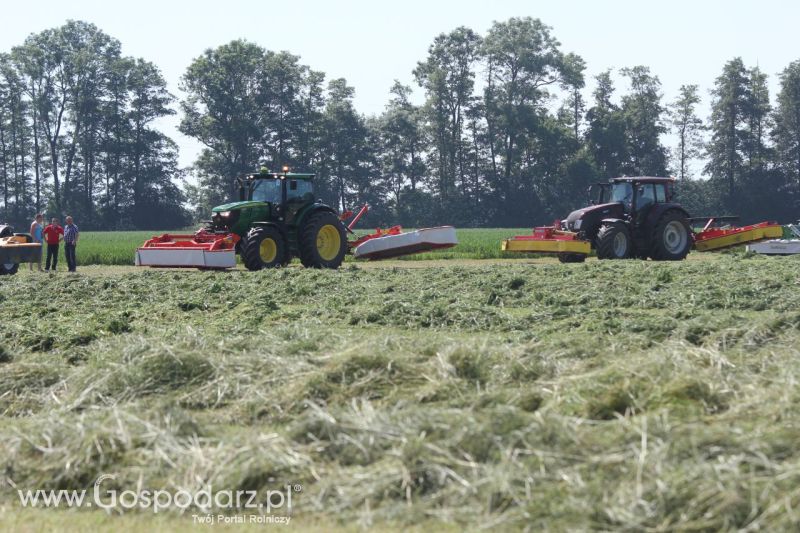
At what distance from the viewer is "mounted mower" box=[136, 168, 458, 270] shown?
22.3 m

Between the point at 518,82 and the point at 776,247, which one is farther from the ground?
the point at 518,82

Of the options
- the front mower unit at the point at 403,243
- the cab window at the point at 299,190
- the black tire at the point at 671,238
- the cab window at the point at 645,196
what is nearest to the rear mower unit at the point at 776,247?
the black tire at the point at 671,238

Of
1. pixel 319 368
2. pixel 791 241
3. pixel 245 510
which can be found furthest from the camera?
pixel 791 241

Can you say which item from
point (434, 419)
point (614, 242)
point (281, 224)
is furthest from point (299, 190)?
point (434, 419)

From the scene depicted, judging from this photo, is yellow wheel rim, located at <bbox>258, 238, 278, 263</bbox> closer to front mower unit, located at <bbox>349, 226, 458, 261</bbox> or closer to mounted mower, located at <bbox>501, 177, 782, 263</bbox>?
front mower unit, located at <bbox>349, 226, 458, 261</bbox>

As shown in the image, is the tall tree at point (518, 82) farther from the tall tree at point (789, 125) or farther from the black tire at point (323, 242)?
the black tire at point (323, 242)

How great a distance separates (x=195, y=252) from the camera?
22.5m

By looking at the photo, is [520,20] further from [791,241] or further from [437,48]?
[791,241]

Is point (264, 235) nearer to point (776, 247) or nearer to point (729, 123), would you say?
point (776, 247)

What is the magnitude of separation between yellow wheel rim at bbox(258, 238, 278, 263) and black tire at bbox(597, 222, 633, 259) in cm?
742

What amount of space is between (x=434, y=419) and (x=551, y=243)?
18.8 meters

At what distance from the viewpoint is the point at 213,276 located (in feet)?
66.0

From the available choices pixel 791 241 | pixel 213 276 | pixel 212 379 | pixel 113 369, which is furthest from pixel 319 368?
pixel 791 241

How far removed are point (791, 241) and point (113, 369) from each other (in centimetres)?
2245
